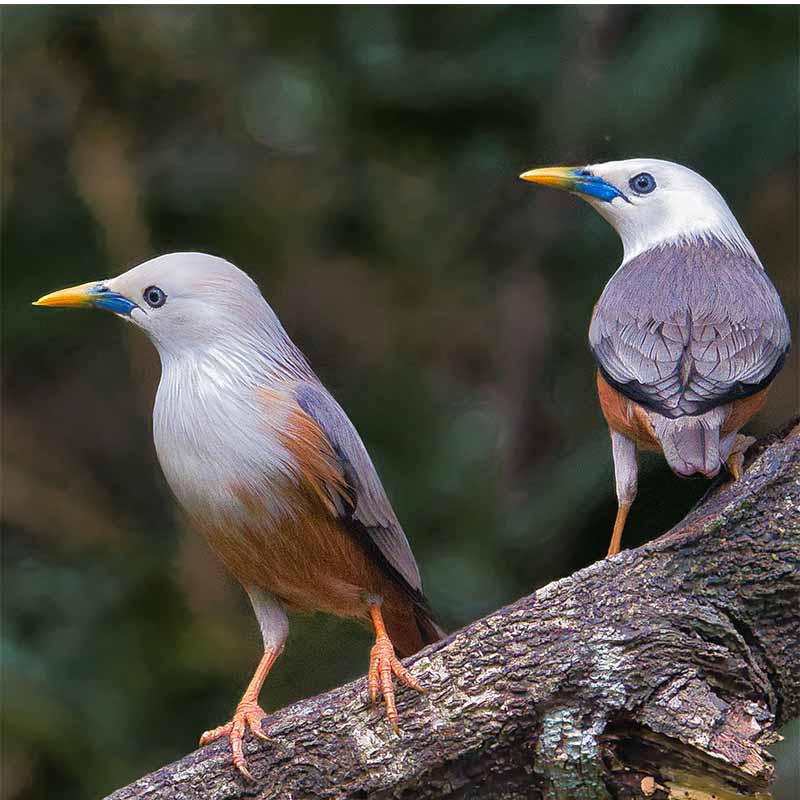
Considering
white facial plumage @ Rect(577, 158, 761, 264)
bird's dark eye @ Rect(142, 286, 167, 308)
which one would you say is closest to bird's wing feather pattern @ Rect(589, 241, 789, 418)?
white facial plumage @ Rect(577, 158, 761, 264)

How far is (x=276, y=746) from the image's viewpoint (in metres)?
3.34

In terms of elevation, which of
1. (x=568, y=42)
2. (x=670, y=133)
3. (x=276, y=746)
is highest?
(x=568, y=42)

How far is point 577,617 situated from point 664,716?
1.04 feet

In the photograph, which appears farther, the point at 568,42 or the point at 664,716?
the point at 568,42

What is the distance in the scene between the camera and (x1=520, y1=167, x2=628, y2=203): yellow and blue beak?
377 cm

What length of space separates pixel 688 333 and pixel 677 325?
40 millimetres

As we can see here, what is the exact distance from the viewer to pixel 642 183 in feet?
12.4

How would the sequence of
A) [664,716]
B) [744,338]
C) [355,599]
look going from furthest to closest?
[355,599]
[744,338]
[664,716]

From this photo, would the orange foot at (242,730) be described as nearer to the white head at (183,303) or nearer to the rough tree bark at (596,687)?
the rough tree bark at (596,687)

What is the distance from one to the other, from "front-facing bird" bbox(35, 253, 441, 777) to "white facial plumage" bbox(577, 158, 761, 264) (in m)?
1.01

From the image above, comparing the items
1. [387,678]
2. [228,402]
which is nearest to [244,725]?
[387,678]

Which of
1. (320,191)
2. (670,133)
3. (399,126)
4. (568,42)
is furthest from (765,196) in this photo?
(320,191)

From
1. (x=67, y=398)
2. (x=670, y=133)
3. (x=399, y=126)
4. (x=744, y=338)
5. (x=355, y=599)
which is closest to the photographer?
(x=744, y=338)

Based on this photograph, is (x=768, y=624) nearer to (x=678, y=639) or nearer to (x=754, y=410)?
(x=678, y=639)
